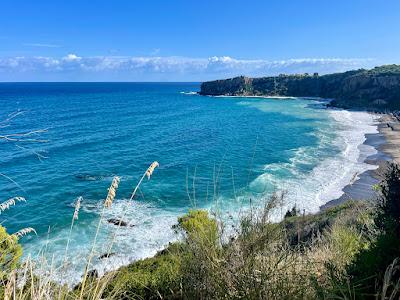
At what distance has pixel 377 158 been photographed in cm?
4016

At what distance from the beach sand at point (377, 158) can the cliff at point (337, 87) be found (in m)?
29.2

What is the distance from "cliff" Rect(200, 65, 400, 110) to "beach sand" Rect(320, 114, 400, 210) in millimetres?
29219

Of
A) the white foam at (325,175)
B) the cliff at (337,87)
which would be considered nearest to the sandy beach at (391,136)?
the white foam at (325,175)

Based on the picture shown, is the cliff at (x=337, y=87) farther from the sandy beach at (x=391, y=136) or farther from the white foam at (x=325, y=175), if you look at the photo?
the white foam at (x=325, y=175)

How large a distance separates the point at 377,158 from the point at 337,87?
9481cm

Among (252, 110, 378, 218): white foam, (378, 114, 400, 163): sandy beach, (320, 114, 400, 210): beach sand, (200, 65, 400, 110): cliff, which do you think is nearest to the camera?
(252, 110, 378, 218): white foam

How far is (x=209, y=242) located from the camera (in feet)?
14.5

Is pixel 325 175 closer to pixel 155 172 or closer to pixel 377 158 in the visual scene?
pixel 377 158

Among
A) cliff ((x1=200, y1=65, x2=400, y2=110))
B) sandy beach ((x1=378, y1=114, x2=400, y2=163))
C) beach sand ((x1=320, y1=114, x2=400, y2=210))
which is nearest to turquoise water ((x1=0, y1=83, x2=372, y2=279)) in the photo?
beach sand ((x1=320, y1=114, x2=400, y2=210))

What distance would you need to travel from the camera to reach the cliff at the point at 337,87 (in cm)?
10062

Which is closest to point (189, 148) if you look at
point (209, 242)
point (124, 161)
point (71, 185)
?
point (124, 161)

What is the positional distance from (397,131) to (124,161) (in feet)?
143

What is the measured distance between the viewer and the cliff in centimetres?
10062

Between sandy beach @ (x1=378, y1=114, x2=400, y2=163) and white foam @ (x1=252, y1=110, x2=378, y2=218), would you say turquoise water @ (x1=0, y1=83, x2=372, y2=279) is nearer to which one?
white foam @ (x1=252, y1=110, x2=378, y2=218)
